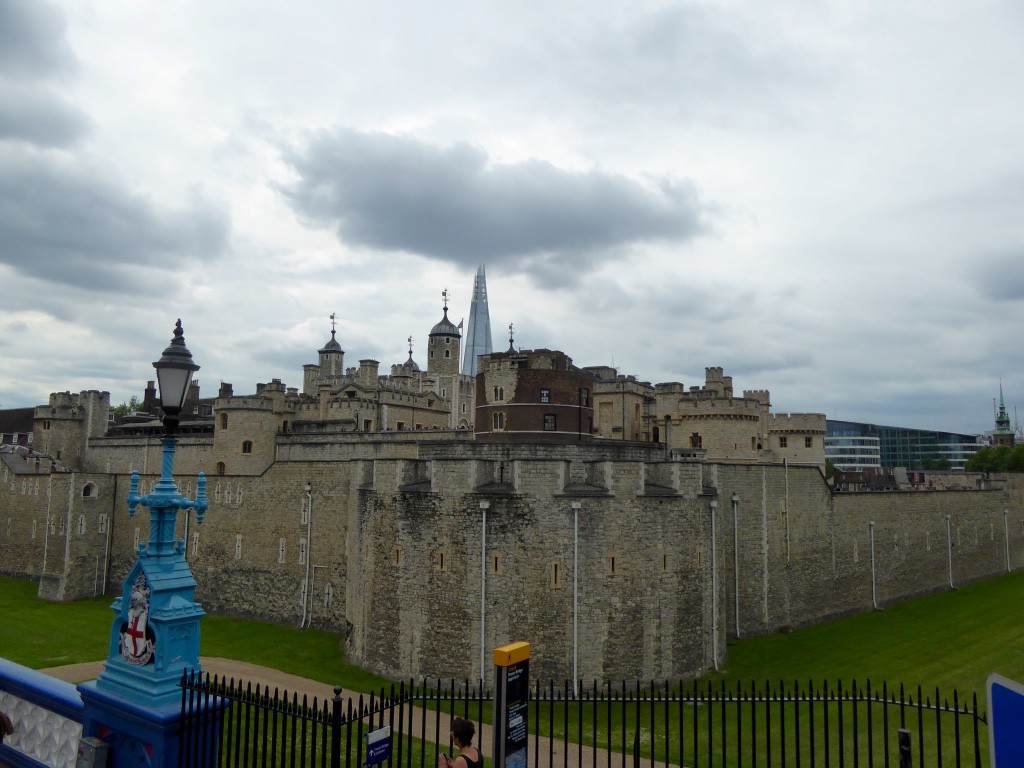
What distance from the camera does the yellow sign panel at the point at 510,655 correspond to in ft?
26.6

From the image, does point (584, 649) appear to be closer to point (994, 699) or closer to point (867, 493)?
point (994, 699)

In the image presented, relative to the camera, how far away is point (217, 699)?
9.01m

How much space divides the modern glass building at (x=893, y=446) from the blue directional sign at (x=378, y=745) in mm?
159639

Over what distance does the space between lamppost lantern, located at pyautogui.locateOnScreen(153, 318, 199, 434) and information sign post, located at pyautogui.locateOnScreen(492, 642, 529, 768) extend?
5008 millimetres

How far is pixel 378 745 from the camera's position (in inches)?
325

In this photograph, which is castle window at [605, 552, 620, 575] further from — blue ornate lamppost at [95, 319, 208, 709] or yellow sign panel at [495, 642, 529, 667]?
blue ornate lamppost at [95, 319, 208, 709]

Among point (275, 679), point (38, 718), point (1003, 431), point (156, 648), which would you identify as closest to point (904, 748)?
point (156, 648)

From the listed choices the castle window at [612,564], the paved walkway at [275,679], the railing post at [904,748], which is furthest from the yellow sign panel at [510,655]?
the castle window at [612,564]

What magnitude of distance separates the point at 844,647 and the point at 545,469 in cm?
1486

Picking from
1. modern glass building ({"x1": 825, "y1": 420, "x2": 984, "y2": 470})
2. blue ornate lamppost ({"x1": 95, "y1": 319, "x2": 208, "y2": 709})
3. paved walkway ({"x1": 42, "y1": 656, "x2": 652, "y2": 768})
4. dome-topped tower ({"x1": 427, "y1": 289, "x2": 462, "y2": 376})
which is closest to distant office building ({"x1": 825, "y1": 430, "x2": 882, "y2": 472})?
modern glass building ({"x1": 825, "y1": 420, "x2": 984, "y2": 470})

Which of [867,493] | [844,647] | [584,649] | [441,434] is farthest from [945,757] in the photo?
[441,434]

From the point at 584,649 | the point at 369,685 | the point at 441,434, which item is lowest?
the point at 369,685

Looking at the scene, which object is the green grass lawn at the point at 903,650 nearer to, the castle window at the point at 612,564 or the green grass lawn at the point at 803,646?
the green grass lawn at the point at 803,646

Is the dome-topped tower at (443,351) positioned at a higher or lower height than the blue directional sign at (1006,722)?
higher
